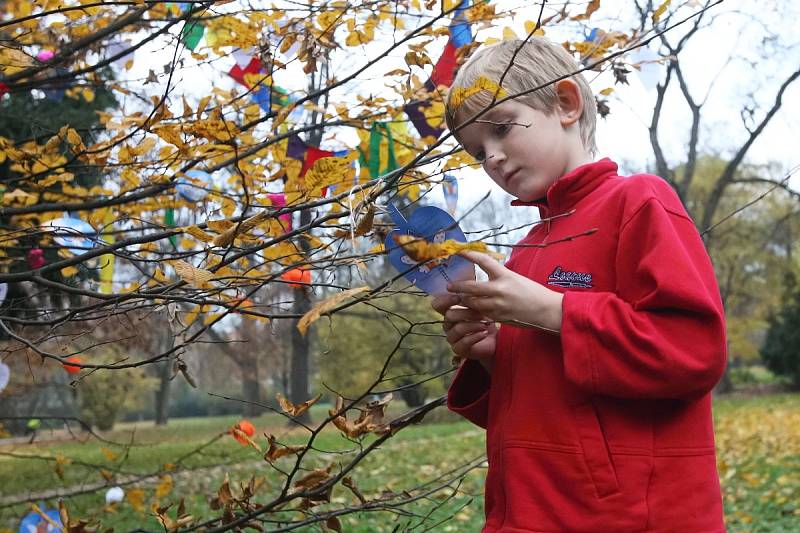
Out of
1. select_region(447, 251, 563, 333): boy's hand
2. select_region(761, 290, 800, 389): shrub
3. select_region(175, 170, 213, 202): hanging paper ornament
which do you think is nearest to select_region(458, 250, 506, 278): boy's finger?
A: select_region(447, 251, 563, 333): boy's hand

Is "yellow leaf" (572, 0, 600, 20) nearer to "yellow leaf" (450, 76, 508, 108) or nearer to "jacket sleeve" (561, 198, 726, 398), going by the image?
"yellow leaf" (450, 76, 508, 108)

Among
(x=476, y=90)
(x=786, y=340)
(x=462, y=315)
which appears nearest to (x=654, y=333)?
(x=462, y=315)

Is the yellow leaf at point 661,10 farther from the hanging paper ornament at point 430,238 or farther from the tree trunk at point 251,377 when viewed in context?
the tree trunk at point 251,377

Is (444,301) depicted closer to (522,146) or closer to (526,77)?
(522,146)

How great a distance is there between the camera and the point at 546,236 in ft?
4.57

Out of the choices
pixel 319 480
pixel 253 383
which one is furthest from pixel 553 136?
pixel 253 383

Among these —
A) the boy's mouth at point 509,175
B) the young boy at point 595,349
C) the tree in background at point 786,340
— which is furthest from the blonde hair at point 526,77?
the tree in background at point 786,340

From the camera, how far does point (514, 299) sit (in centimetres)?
114

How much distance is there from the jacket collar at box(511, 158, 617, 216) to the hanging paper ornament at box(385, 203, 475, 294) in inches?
9.9

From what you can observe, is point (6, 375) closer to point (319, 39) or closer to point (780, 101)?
point (319, 39)

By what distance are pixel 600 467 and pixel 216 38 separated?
227 centimetres

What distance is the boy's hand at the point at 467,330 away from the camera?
1283mm

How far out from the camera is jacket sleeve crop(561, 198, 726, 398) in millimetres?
1100

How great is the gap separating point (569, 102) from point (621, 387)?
0.56 m
